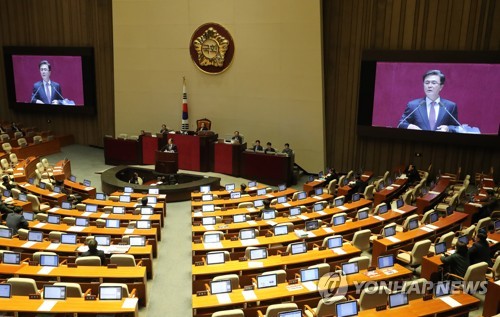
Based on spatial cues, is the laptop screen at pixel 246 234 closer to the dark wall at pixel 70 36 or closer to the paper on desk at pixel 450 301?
the paper on desk at pixel 450 301

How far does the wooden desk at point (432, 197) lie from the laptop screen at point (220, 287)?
7478 mm

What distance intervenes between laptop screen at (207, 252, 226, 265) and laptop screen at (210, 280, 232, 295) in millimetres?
1067

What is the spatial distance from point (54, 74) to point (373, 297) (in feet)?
64.6

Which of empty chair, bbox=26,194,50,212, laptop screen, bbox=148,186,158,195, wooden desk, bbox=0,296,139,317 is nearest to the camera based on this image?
wooden desk, bbox=0,296,139,317

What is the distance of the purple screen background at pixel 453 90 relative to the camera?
47.9 ft

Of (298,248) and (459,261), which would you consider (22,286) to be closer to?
(298,248)

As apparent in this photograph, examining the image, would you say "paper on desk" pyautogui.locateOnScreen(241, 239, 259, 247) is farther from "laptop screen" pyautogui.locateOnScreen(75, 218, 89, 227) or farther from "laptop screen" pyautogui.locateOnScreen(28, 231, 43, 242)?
"laptop screen" pyautogui.locateOnScreen(28, 231, 43, 242)

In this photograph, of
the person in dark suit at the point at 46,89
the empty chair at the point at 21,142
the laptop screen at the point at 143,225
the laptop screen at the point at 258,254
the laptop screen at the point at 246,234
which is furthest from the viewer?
the person in dark suit at the point at 46,89

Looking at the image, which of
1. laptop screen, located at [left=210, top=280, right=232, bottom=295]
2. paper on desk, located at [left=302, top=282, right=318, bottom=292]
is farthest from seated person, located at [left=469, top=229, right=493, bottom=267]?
laptop screen, located at [left=210, top=280, right=232, bottom=295]

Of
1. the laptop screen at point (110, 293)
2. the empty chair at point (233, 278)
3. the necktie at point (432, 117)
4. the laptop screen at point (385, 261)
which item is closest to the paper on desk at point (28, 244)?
the laptop screen at point (110, 293)

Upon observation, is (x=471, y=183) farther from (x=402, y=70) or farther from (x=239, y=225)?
(x=239, y=225)

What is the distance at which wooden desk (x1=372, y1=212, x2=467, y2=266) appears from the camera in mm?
8688

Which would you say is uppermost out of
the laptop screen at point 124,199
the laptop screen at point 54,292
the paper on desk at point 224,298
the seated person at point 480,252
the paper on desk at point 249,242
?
the seated person at point 480,252

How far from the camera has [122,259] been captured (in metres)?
7.52
